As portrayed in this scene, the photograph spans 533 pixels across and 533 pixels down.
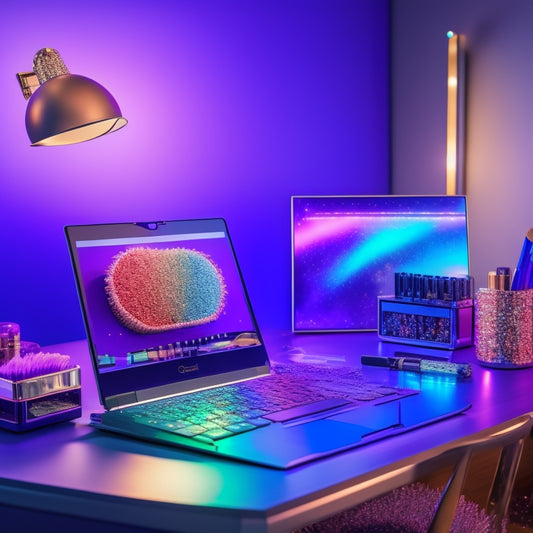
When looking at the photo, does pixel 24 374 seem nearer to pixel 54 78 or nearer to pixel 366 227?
pixel 54 78

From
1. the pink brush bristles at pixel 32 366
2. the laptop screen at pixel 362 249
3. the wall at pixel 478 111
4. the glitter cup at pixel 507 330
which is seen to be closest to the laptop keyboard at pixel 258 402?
the pink brush bristles at pixel 32 366

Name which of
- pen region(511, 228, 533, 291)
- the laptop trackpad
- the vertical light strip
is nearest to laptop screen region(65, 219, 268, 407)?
the laptop trackpad

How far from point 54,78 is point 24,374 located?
58cm

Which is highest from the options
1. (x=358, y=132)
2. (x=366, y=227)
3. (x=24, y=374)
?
(x=358, y=132)

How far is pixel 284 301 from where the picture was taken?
206 cm

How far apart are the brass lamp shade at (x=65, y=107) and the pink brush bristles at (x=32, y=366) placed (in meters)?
0.43

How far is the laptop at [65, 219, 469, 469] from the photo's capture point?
3.26ft

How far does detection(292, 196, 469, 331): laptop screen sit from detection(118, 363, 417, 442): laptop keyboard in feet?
1.54

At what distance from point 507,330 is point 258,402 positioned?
55 cm

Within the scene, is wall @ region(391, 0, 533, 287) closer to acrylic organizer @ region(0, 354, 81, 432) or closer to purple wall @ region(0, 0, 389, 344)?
purple wall @ region(0, 0, 389, 344)

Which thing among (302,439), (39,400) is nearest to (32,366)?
(39,400)

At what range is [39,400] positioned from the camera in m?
1.07

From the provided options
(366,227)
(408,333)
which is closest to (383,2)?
(366,227)

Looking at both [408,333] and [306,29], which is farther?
[306,29]
